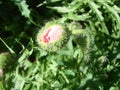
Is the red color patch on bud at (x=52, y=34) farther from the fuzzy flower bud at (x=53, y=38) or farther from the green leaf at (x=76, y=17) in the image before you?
the green leaf at (x=76, y=17)

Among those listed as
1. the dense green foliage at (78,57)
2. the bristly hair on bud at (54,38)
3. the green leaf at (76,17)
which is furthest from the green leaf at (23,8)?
the bristly hair on bud at (54,38)

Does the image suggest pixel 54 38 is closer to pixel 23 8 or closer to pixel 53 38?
pixel 53 38

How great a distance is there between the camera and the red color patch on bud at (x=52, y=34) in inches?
104

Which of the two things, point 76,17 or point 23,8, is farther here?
point 23,8

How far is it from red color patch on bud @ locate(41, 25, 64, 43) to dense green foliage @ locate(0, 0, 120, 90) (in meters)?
0.09

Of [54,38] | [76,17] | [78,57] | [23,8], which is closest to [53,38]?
[54,38]

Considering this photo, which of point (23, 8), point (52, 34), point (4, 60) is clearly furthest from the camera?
point (23, 8)

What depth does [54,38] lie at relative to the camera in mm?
2635

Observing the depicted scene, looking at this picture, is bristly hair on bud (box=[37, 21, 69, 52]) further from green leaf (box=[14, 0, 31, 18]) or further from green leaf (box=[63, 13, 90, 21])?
green leaf (box=[14, 0, 31, 18])

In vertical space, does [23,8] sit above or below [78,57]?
above

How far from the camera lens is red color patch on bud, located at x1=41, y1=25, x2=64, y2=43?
263cm

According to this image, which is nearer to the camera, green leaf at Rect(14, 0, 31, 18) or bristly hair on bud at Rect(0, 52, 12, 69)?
bristly hair on bud at Rect(0, 52, 12, 69)

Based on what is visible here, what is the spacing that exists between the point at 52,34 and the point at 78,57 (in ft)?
0.89

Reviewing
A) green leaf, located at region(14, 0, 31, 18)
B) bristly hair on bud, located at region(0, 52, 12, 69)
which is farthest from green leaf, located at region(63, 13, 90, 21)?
bristly hair on bud, located at region(0, 52, 12, 69)
